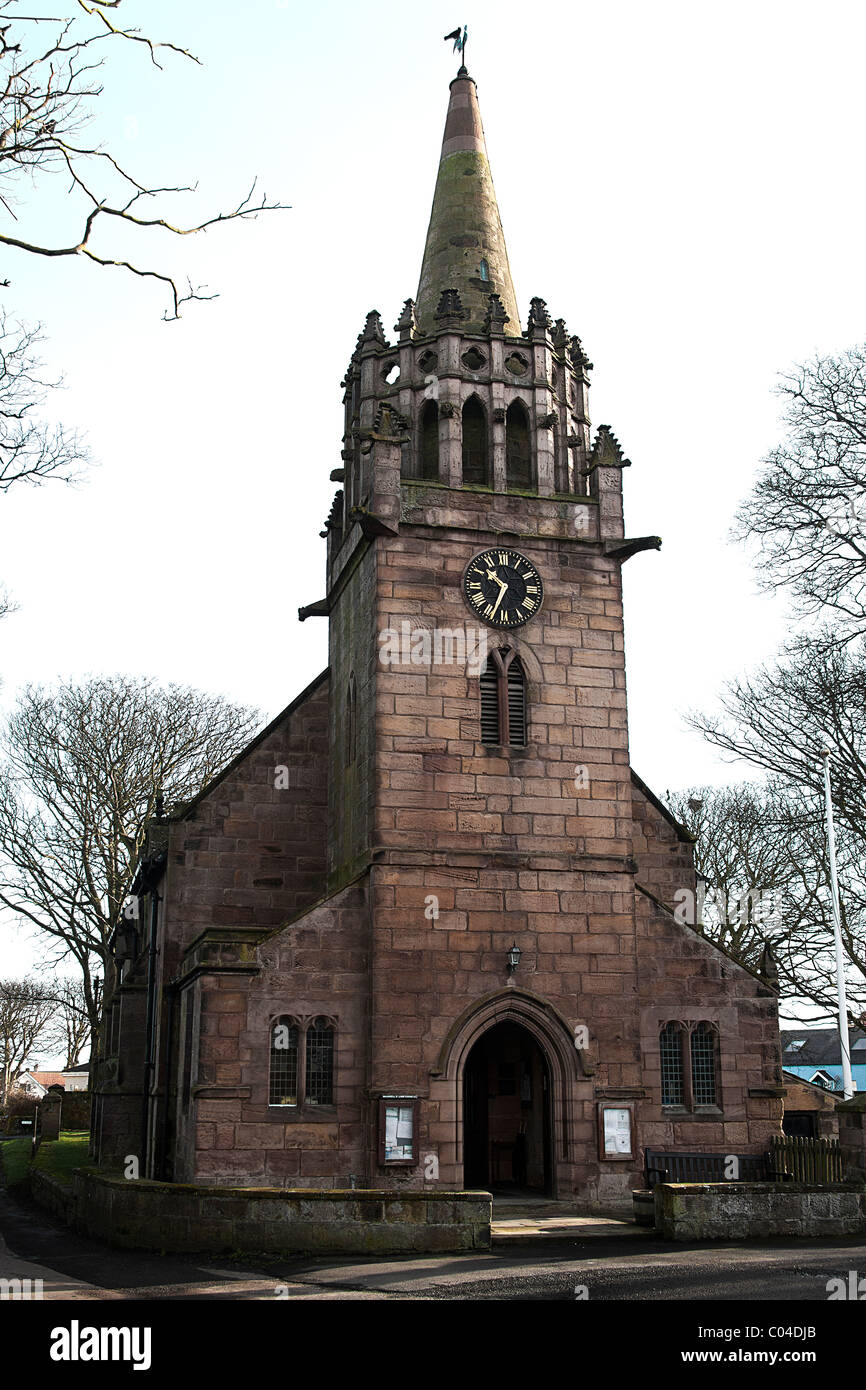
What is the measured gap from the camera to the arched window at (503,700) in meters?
24.1

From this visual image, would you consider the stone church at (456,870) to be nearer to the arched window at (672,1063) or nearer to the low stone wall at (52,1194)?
the arched window at (672,1063)

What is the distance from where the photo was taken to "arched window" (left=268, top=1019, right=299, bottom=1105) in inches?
863

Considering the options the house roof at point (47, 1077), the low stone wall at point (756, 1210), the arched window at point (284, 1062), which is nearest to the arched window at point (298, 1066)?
the arched window at point (284, 1062)

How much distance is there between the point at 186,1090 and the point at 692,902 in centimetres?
1067

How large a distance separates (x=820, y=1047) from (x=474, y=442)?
84.2 metres

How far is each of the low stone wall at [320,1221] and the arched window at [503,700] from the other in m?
9.19

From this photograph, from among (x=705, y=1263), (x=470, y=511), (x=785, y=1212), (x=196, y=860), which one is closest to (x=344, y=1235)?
(x=705, y=1263)

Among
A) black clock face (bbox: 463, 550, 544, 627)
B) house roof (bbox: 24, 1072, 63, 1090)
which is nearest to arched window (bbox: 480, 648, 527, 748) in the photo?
black clock face (bbox: 463, 550, 544, 627)

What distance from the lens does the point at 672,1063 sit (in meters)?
24.1

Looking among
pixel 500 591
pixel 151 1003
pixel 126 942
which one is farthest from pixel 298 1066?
pixel 126 942

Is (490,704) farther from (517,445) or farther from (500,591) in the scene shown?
(517,445)

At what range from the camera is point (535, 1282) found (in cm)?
1395

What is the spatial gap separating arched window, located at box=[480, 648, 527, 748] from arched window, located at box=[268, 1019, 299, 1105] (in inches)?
239

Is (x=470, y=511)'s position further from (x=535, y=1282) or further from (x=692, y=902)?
(x=535, y=1282)
